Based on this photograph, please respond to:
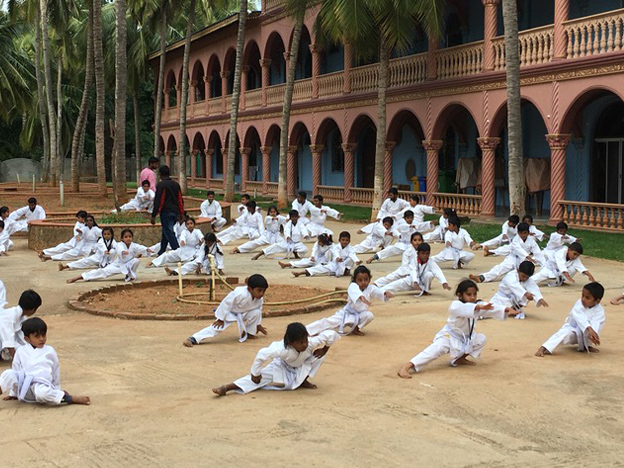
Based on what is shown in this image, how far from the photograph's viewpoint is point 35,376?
643 centimetres

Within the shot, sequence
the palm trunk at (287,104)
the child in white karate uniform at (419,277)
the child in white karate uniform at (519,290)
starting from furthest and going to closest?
the palm trunk at (287,104) → the child in white karate uniform at (419,277) → the child in white karate uniform at (519,290)

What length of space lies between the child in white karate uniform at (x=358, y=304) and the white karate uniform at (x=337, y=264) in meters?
4.57

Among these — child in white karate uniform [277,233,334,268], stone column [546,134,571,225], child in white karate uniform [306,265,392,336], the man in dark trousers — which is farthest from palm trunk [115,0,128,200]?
child in white karate uniform [306,265,392,336]

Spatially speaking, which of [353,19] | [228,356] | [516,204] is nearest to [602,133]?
[516,204]

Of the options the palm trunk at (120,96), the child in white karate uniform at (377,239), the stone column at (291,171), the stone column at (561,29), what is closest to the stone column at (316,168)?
the stone column at (291,171)

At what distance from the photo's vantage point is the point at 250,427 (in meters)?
5.82

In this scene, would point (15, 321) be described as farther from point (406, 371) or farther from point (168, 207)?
point (168, 207)

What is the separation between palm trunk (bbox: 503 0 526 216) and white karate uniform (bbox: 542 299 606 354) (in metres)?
10.2

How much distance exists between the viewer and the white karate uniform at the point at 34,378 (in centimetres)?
638

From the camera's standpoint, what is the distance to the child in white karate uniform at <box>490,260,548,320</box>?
31.6 ft

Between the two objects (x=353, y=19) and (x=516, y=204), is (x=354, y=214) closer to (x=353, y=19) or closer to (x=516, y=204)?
(x=353, y=19)

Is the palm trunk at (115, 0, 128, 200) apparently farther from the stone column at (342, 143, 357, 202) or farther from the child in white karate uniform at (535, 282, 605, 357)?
the child in white karate uniform at (535, 282, 605, 357)

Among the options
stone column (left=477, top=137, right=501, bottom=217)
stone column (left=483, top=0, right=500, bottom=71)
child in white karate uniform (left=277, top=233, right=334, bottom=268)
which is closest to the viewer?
child in white karate uniform (left=277, top=233, right=334, bottom=268)

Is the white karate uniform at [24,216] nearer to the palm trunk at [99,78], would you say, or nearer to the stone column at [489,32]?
the palm trunk at [99,78]
